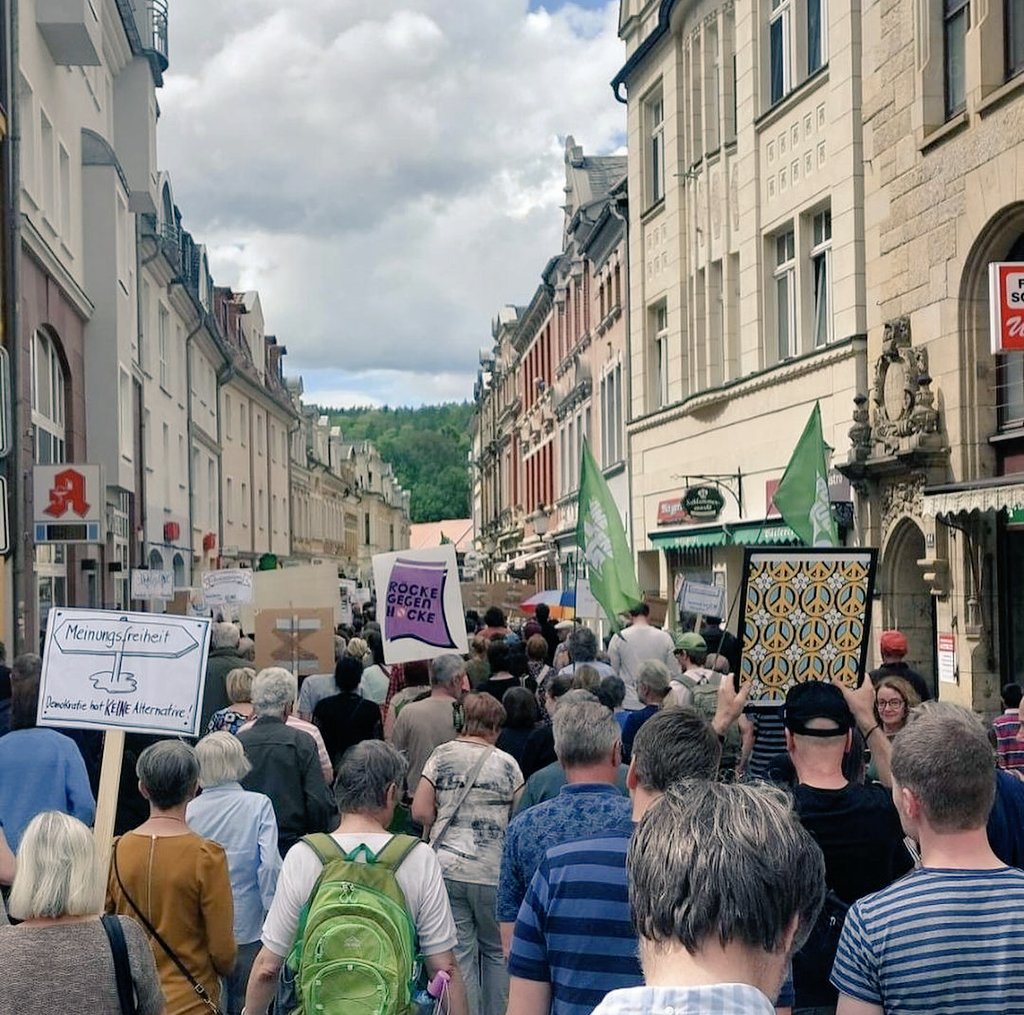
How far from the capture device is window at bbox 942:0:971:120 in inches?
624

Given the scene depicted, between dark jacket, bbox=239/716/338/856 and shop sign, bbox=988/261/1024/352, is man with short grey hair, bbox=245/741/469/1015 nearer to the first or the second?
dark jacket, bbox=239/716/338/856

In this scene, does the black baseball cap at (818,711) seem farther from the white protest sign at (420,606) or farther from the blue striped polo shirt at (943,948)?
the white protest sign at (420,606)

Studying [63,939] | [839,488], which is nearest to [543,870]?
[63,939]

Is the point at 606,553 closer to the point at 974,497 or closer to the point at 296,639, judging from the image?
the point at 296,639

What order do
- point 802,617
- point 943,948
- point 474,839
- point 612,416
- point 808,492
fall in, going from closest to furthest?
point 943,948
point 474,839
point 802,617
point 808,492
point 612,416

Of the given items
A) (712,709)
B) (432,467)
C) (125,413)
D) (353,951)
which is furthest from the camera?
(432,467)

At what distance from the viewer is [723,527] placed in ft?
76.9

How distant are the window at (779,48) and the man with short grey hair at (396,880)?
1779 cm

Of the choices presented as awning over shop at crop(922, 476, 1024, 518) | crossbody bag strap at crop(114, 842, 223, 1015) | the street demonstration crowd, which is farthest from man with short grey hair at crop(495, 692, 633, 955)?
awning over shop at crop(922, 476, 1024, 518)

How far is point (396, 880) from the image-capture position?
493cm

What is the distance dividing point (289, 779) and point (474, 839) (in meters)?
1.17

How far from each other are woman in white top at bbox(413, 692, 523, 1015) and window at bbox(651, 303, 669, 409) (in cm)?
2039

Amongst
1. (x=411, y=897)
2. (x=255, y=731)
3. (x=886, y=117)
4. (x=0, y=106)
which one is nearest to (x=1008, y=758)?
(x=255, y=731)

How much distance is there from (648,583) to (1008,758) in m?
20.4
